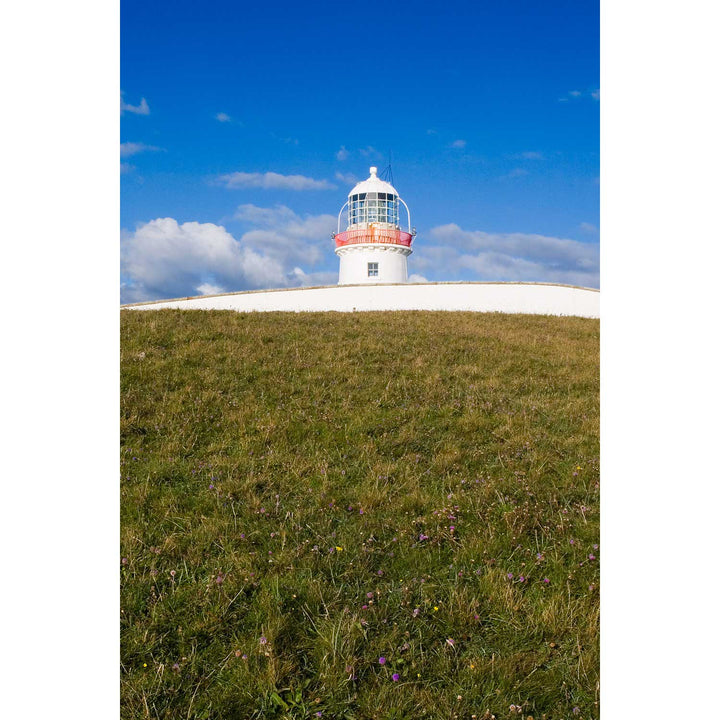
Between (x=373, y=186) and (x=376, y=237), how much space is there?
5.15 metres

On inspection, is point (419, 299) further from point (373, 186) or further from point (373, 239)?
point (373, 186)

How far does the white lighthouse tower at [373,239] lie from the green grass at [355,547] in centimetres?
2617

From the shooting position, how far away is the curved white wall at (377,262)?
33.1 m

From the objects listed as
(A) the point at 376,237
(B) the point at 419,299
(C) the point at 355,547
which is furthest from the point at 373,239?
(C) the point at 355,547

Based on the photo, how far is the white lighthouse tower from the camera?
33125 mm

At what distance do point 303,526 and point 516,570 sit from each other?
5.46 feet

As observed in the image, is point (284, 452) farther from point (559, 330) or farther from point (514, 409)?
point (559, 330)

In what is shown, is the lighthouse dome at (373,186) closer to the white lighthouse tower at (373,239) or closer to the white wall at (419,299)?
the white lighthouse tower at (373,239)

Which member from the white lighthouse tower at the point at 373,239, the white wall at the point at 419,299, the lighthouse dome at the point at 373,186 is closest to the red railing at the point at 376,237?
the white lighthouse tower at the point at 373,239

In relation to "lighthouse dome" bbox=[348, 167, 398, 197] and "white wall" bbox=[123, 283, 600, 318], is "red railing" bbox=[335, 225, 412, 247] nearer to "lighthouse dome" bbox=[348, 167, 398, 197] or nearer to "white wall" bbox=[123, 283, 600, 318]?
"lighthouse dome" bbox=[348, 167, 398, 197]

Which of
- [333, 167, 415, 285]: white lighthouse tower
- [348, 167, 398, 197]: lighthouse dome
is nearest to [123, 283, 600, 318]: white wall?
[333, 167, 415, 285]: white lighthouse tower

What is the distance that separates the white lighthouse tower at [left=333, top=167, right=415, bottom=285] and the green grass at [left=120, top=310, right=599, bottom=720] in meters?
26.2
